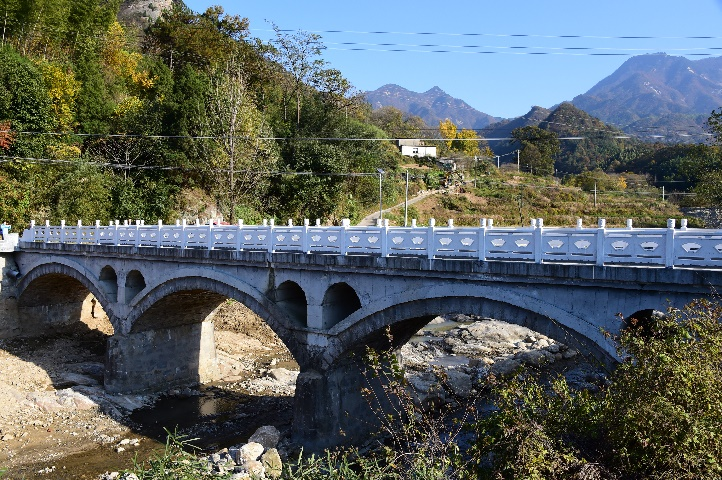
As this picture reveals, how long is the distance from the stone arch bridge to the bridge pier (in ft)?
0.15

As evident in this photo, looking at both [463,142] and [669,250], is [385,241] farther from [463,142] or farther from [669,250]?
[463,142]

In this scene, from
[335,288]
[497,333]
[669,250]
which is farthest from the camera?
[497,333]

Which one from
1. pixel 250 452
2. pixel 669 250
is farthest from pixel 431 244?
pixel 250 452

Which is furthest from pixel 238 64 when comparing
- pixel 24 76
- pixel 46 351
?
pixel 46 351

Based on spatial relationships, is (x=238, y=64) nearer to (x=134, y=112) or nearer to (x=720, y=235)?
(x=134, y=112)

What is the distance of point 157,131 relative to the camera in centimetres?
4297

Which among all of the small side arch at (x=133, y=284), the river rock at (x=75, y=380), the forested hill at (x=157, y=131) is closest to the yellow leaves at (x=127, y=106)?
the forested hill at (x=157, y=131)

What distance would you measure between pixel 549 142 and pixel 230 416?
82.6 meters

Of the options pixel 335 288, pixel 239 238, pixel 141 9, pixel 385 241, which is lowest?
pixel 335 288

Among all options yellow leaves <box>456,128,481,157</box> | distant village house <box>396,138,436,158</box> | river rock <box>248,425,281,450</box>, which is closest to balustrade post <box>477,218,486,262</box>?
river rock <box>248,425,281,450</box>

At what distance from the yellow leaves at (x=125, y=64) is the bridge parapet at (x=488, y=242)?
3293 cm

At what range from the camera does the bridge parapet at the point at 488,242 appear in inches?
404

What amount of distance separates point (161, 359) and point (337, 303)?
476 inches

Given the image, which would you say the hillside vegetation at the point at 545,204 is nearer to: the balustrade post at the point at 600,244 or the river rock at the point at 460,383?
the river rock at the point at 460,383
